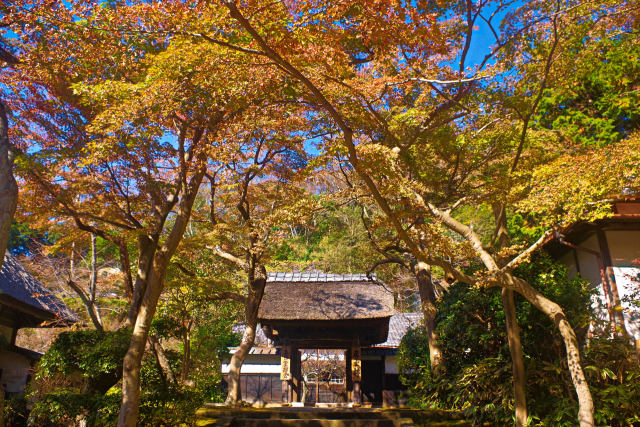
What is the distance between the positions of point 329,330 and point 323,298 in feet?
3.43

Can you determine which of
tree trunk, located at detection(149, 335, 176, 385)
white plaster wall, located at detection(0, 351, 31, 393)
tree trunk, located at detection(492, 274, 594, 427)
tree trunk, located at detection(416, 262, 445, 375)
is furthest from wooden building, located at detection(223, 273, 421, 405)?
tree trunk, located at detection(492, 274, 594, 427)

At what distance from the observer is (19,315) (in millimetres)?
9875

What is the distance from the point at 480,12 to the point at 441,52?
72 cm

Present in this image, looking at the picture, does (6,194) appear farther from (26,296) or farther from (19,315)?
(19,315)

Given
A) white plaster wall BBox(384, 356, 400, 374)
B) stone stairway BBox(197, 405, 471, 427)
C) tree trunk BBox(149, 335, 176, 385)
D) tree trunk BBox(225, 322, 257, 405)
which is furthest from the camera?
white plaster wall BBox(384, 356, 400, 374)

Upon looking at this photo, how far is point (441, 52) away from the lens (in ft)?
21.5

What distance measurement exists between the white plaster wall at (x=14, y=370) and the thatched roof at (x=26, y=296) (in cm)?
89

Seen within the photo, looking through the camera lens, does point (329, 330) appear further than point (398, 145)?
Yes

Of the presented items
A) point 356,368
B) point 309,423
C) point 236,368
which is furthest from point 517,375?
point 356,368

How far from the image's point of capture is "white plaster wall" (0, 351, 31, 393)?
9.95m

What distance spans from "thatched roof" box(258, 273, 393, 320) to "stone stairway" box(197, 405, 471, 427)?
4.31 m

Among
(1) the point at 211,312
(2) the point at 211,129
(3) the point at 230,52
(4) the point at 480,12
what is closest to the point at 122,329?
(2) the point at 211,129

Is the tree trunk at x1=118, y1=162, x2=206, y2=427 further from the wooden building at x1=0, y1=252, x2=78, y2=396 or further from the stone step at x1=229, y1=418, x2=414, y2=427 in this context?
the wooden building at x1=0, y1=252, x2=78, y2=396

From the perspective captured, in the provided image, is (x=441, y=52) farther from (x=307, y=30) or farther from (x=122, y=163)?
(x=122, y=163)
